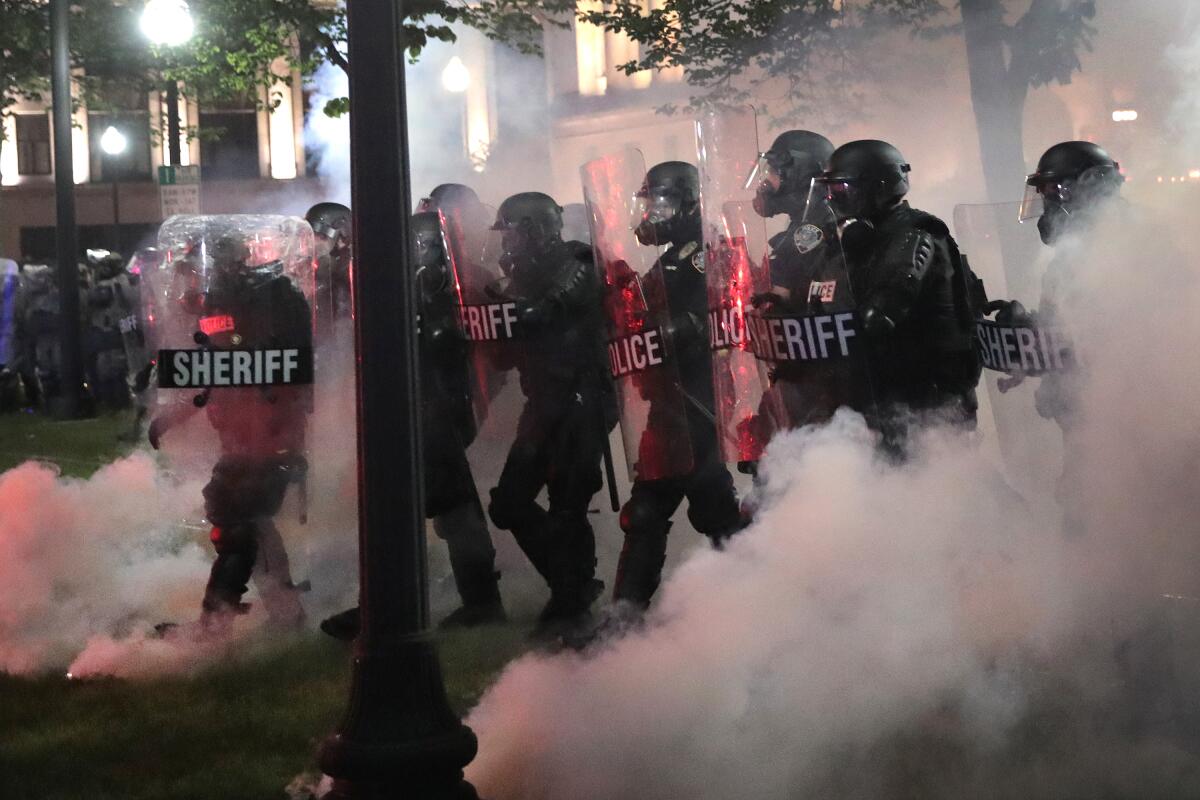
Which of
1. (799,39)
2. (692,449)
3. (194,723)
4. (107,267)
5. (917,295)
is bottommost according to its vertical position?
(194,723)

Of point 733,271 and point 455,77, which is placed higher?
point 455,77

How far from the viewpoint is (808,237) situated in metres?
5.50

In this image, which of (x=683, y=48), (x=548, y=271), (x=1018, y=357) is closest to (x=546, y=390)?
(x=548, y=271)

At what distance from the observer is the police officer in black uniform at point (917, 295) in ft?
18.1

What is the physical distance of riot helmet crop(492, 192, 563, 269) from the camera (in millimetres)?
6609

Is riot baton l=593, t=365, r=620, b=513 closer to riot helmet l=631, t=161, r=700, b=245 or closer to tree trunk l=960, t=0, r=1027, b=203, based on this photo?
riot helmet l=631, t=161, r=700, b=245

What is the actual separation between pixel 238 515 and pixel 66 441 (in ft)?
30.8

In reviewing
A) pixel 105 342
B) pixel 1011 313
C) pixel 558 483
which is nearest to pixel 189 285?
pixel 558 483

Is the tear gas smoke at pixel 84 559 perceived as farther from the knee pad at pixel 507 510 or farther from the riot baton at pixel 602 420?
A: the riot baton at pixel 602 420

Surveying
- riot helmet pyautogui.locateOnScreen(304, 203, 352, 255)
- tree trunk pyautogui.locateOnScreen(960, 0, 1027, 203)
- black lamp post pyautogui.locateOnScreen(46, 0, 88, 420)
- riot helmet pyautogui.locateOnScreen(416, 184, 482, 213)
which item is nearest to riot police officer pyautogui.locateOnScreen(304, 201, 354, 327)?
riot helmet pyautogui.locateOnScreen(304, 203, 352, 255)

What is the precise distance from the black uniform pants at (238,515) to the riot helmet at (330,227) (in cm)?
123

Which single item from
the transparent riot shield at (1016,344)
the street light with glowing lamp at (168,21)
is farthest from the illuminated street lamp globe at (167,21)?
the transparent riot shield at (1016,344)

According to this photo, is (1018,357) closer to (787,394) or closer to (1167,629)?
→ (787,394)

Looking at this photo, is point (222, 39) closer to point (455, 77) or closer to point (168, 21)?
point (168, 21)
